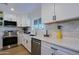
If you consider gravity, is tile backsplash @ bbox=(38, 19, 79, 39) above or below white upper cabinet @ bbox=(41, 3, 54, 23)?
below

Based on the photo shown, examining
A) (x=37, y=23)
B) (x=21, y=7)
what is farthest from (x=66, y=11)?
(x=21, y=7)

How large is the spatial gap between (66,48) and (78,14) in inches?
18.6

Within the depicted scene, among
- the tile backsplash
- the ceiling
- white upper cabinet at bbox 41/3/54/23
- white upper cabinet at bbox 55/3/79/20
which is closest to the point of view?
white upper cabinet at bbox 55/3/79/20

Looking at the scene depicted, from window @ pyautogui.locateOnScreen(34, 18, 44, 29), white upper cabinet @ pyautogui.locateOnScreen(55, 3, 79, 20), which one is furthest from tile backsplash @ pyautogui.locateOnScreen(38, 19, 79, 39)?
window @ pyautogui.locateOnScreen(34, 18, 44, 29)

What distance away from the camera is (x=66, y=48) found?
44.6 inches

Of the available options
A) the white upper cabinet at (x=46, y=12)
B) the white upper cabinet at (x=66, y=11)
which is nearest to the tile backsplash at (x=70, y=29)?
the white upper cabinet at (x=66, y=11)

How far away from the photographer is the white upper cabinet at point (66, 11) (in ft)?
4.55

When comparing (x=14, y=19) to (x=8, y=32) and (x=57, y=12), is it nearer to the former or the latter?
(x=8, y=32)

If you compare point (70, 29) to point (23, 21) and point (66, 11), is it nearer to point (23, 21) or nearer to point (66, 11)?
point (66, 11)

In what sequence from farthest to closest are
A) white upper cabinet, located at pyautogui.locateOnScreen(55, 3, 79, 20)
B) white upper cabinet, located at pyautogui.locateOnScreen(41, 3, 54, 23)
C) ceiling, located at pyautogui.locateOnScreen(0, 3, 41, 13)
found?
white upper cabinet, located at pyautogui.locateOnScreen(41, 3, 54, 23), ceiling, located at pyautogui.locateOnScreen(0, 3, 41, 13), white upper cabinet, located at pyautogui.locateOnScreen(55, 3, 79, 20)

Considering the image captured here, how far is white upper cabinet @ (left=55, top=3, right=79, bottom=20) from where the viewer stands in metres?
1.39

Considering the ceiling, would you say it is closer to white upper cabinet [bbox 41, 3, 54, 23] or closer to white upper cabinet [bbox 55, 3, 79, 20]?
white upper cabinet [bbox 41, 3, 54, 23]
